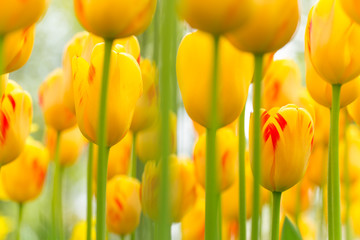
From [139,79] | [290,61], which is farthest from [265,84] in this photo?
[139,79]

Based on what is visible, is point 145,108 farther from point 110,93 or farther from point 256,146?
point 256,146

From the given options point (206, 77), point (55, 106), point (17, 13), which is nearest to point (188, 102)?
point (206, 77)

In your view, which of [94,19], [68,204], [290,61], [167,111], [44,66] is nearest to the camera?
[167,111]

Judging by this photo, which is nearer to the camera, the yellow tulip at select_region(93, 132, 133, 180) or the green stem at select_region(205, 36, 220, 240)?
the green stem at select_region(205, 36, 220, 240)

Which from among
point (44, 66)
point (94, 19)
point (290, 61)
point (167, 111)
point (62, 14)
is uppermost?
point (62, 14)

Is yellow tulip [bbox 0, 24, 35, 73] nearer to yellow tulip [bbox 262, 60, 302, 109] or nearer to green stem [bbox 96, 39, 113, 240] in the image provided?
green stem [bbox 96, 39, 113, 240]

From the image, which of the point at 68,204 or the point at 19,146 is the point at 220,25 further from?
the point at 68,204

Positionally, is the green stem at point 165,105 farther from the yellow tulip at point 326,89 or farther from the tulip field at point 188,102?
the yellow tulip at point 326,89

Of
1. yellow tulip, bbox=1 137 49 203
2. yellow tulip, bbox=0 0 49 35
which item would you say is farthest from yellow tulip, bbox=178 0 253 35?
yellow tulip, bbox=1 137 49 203
